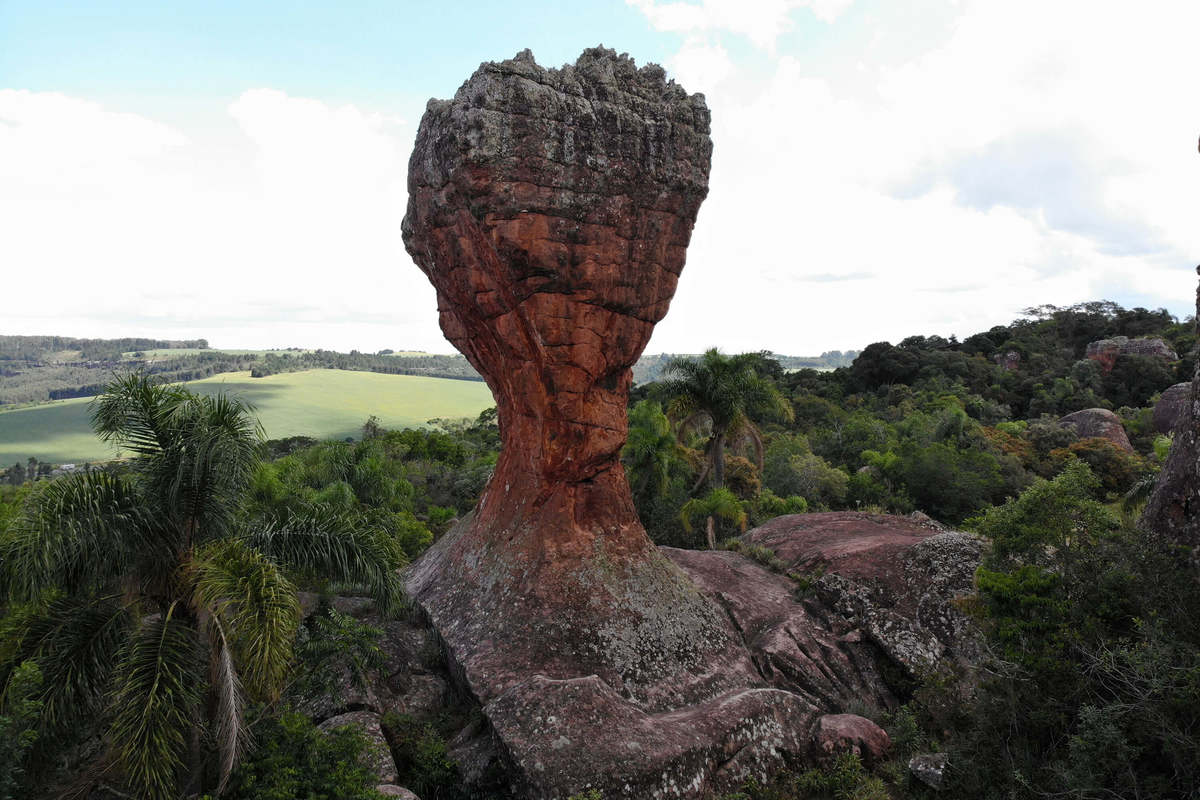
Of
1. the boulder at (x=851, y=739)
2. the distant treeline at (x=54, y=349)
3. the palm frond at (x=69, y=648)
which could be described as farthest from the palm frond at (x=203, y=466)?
the distant treeline at (x=54, y=349)

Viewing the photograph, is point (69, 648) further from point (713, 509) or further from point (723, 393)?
point (723, 393)

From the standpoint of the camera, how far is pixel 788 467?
34.2 metres

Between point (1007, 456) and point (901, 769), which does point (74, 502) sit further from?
point (1007, 456)

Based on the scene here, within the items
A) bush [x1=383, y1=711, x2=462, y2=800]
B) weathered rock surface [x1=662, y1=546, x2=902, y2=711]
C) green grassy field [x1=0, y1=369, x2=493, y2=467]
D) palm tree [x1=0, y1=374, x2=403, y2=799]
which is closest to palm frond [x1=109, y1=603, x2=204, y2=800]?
palm tree [x1=0, y1=374, x2=403, y2=799]

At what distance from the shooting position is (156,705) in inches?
259

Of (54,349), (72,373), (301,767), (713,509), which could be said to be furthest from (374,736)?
(54,349)

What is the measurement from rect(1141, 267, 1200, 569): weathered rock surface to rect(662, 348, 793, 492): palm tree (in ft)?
43.5

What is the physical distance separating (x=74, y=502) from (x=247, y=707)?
3.22 m

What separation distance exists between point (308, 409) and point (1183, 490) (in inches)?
4417

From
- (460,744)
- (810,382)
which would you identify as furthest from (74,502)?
(810,382)

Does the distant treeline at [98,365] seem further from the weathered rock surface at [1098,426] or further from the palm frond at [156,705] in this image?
the palm frond at [156,705]

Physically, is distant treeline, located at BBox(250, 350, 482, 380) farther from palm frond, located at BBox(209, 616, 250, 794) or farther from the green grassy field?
palm frond, located at BBox(209, 616, 250, 794)

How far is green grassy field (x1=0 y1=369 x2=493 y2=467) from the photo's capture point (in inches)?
3167

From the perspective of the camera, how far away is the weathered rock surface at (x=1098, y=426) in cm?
3750
